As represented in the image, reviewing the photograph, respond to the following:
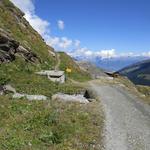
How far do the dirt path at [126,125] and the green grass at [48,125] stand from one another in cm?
86

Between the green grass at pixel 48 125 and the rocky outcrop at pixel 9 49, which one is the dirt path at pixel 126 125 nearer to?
the green grass at pixel 48 125

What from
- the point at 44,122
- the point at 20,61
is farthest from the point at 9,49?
the point at 44,122

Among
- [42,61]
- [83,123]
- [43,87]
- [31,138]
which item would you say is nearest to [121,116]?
[83,123]

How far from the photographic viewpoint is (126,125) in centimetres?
3084

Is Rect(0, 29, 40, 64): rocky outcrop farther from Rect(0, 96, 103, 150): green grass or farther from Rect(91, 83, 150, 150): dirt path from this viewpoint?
Rect(0, 96, 103, 150): green grass

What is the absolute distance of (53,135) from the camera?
994 inches

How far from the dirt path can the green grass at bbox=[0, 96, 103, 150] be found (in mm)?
865

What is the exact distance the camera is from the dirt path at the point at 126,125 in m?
25.2

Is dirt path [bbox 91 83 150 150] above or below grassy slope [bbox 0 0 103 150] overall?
below

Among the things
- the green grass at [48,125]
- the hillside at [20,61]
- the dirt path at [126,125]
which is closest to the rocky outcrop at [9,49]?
the hillside at [20,61]

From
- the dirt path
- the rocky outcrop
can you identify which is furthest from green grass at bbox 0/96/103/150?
the rocky outcrop

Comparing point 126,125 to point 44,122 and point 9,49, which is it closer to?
point 44,122

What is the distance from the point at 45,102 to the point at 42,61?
35.5m

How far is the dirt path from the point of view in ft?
82.7
